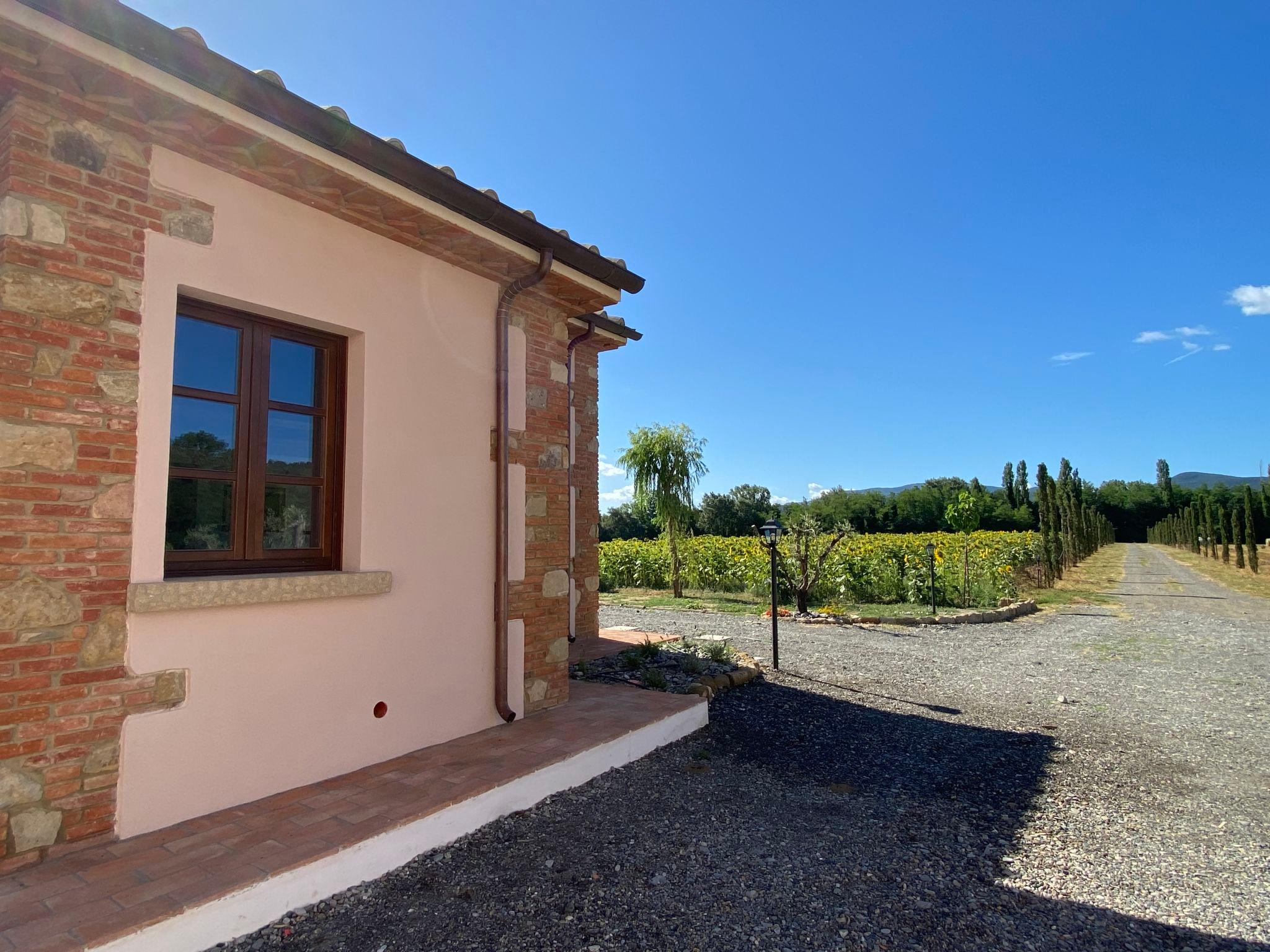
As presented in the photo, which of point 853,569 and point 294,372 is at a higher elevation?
point 294,372

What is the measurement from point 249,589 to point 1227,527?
39.4 metres

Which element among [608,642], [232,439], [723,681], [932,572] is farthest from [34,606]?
[932,572]

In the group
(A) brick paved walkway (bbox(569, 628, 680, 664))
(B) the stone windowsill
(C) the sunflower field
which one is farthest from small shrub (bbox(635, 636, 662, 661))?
(C) the sunflower field

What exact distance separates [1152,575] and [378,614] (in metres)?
29.2

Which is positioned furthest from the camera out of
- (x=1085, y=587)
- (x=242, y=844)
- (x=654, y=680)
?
(x=1085, y=587)

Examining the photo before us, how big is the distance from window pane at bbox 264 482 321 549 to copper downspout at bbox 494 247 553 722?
1139 millimetres

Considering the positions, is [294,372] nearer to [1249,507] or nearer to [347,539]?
[347,539]

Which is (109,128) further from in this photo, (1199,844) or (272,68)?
(1199,844)

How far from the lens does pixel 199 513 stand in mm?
3248

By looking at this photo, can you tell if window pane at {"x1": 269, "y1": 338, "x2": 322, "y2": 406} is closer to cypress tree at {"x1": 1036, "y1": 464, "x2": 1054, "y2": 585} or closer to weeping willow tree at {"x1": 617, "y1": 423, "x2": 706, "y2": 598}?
weeping willow tree at {"x1": 617, "y1": 423, "x2": 706, "y2": 598}

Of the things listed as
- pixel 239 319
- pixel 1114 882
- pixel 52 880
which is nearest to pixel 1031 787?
pixel 1114 882

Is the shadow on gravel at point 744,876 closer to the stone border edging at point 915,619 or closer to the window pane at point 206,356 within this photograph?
the window pane at point 206,356

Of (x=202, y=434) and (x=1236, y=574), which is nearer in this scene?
(x=202, y=434)

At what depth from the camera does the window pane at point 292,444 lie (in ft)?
11.7
